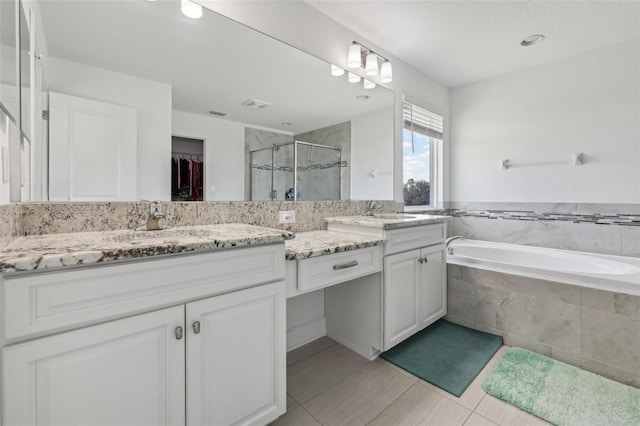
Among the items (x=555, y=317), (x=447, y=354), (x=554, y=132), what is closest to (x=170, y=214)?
(x=447, y=354)

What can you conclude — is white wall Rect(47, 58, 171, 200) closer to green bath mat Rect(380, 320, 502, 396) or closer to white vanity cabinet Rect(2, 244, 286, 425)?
white vanity cabinet Rect(2, 244, 286, 425)

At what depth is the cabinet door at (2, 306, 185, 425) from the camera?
0.76 meters

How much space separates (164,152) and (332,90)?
1.30m

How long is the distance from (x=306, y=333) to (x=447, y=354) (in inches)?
38.7

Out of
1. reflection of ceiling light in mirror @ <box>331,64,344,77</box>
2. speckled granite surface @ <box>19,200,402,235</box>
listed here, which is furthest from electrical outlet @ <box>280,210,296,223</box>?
reflection of ceiling light in mirror @ <box>331,64,344,77</box>

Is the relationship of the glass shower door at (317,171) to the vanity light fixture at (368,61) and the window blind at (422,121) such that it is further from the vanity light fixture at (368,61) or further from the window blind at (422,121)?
the window blind at (422,121)

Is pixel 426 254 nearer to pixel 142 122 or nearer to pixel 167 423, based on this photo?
pixel 167 423

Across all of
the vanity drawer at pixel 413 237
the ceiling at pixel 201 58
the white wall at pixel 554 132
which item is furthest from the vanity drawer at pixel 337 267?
the white wall at pixel 554 132

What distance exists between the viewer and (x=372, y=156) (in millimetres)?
2508

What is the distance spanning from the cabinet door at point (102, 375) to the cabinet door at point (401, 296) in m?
1.24

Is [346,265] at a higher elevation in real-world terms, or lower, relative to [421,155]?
lower

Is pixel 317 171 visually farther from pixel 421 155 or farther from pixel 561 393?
pixel 561 393

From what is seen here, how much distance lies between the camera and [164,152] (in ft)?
4.72

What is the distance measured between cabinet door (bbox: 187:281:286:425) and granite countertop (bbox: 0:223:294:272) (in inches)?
8.4
